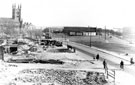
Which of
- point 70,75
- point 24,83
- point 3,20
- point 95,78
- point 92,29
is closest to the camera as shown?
point 24,83

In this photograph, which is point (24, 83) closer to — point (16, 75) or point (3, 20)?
point (16, 75)

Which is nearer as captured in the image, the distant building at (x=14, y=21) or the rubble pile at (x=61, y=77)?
the rubble pile at (x=61, y=77)

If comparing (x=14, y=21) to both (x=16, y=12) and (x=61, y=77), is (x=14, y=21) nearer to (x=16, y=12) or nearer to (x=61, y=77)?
(x=16, y=12)

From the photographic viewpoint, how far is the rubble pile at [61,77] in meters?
17.3

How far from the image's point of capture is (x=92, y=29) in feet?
359

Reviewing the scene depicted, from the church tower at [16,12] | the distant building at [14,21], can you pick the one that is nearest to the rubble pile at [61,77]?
the distant building at [14,21]

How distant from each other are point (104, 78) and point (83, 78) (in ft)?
6.70

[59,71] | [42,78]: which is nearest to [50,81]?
[42,78]

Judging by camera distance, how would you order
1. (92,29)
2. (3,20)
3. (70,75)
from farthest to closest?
1. (3,20)
2. (92,29)
3. (70,75)

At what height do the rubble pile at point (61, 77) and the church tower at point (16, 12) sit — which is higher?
the church tower at point (16, 12)

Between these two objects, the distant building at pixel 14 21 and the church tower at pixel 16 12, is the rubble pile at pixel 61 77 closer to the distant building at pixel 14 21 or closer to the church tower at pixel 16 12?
the distant building at pixel 14 21

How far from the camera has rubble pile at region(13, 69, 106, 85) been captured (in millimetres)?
17281

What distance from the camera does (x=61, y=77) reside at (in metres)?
18.8

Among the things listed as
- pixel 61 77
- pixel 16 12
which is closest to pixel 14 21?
pixel 16 12
